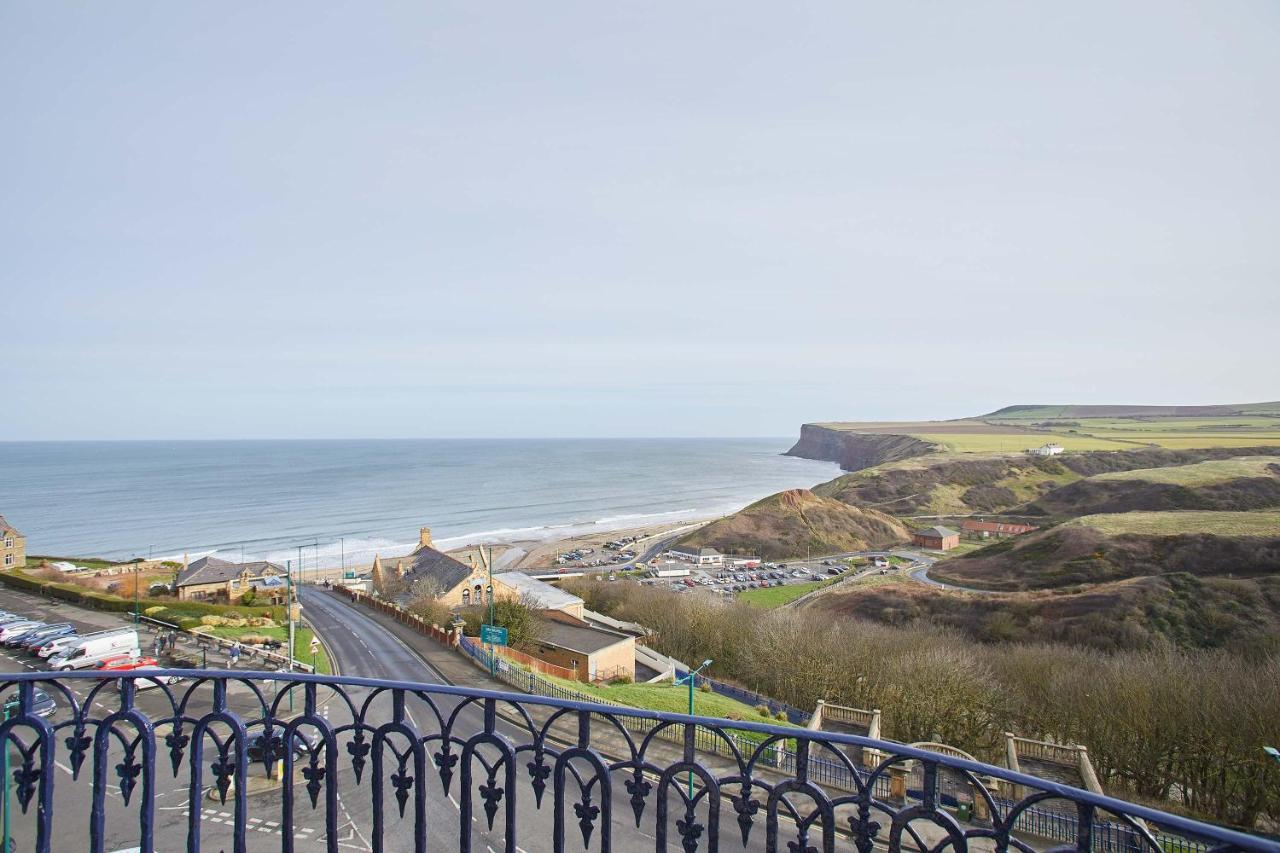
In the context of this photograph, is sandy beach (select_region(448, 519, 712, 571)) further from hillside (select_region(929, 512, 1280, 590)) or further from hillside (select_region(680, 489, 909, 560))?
hillside (select_region(929, 512, 1280, 590))

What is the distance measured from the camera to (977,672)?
26953mm

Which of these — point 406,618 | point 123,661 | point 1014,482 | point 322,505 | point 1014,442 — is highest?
point 1014,442

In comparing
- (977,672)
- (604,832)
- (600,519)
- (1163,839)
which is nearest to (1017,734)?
(977,672)

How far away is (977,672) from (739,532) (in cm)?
5997

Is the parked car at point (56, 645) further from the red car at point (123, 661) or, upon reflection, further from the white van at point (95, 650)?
the red car at point (123, 661)

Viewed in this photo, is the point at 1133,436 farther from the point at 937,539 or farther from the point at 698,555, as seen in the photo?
the point at 698,555

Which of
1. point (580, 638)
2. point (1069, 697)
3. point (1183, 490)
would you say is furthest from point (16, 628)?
point (1183, 490)

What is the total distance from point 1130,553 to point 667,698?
134ft

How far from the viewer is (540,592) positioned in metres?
42.7

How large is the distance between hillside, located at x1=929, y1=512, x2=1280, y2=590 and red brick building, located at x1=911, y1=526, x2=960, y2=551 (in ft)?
72.8

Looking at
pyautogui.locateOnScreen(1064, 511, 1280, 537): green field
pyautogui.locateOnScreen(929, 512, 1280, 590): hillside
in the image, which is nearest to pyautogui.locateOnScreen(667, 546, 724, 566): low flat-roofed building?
pyautogui.locateOnScreen(929, 512, 1280, 590): hillside

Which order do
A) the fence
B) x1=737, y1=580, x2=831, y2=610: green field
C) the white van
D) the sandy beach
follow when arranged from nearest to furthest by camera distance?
the white van < the fence < x1=737, y1=580, x2=831, y2=610: green field < the sandy beach

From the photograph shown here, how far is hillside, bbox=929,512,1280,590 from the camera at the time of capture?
4512 cm

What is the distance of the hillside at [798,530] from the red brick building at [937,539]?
2.01m
